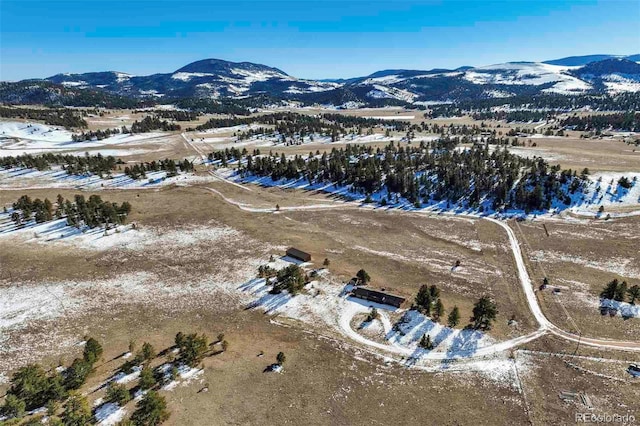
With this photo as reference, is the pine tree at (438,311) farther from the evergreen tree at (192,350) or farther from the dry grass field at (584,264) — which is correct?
the evergreen tree at (192,350)

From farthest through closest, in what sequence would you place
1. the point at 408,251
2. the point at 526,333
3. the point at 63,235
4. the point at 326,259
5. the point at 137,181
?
1. the point at 137,181
2. the point at 63,235
3. the point at 408,251
4. the point at 326,259
5. the point at 526,333

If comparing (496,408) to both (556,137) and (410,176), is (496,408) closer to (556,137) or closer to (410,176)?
(410,176)

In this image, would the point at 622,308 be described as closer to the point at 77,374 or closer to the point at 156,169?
the point at 77,374

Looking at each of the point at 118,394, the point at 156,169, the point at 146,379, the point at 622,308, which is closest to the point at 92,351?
the point at 118,394

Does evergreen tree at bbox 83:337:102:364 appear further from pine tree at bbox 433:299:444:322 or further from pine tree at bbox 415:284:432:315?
pine tree at bbox 433:299:444:322

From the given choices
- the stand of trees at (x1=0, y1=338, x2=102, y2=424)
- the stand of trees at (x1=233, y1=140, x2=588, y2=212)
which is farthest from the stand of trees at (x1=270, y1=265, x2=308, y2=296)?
the stand of trees at (x1=233, y1=140, x2=588, y2=212)

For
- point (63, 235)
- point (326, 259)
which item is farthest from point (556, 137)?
point (63, 235)

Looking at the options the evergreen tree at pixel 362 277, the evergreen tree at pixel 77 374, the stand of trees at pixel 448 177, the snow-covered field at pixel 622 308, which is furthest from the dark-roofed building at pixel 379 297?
the stand of trees at pixel 448 177

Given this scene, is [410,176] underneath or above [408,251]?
above
